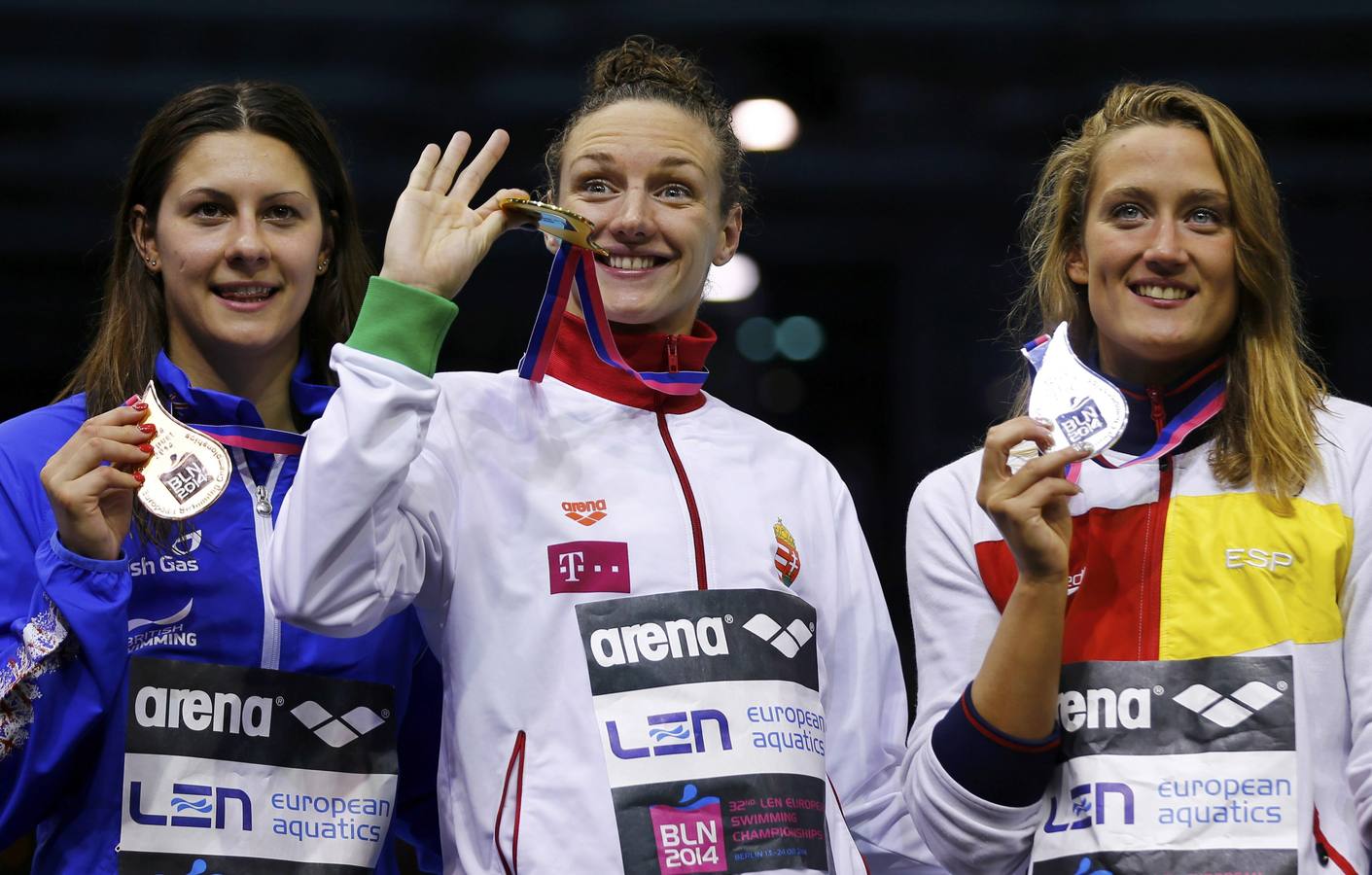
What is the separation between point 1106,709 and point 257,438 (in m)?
1.11

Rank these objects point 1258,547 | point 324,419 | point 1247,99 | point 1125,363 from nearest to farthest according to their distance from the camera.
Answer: point 324,419 → point 1258,547 → point 1125,363 → point 1247,99

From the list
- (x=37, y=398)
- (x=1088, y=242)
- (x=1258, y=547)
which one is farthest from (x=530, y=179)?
(x=1258, y=547)

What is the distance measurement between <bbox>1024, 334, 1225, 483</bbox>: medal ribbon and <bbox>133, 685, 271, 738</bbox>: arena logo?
104 cm

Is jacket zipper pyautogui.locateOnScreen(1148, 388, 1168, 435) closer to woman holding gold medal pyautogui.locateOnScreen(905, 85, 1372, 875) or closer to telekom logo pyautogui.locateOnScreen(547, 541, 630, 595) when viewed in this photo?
woman holding gold medal pyautogui.locateOnScreen(905, 85, 1372, 875)

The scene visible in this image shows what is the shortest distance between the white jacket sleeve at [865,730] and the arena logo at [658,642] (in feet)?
0.84

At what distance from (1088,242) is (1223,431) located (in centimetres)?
31

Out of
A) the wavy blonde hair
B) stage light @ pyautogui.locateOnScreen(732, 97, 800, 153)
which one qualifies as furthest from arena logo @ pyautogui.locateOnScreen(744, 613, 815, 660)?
stage light @ pyautogui.locateOnScreen(732, 97, 800, 153)

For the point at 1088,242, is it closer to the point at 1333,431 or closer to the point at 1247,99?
the point at 1333,431

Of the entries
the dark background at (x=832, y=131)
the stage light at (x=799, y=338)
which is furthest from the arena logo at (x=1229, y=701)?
the stage light at (x=799, y=338)

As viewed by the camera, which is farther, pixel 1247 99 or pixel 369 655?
pixel 1247 99

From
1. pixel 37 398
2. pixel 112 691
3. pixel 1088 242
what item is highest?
pixel 37 398

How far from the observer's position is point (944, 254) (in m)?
5.16

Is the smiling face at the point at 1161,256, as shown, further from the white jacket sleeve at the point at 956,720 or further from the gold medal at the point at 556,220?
the gold medal at the point at 556,220

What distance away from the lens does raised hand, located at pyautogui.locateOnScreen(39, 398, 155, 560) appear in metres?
1.94
